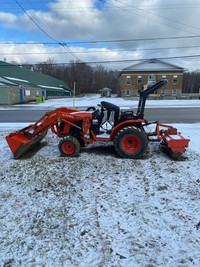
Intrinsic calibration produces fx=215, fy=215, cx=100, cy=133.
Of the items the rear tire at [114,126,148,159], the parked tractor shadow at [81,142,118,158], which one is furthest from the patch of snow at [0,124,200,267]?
the parked tractor shadow at [81,142,118,158]

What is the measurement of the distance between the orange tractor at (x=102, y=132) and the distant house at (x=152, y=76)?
43.0 m

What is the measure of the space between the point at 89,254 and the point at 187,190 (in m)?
2.30

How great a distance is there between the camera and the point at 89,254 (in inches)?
103

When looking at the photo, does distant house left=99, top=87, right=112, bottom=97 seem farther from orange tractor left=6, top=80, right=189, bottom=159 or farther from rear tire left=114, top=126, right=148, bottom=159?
rear tire left=114, top=126, right=148, bottom=159

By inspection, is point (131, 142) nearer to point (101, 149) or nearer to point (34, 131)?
point (101, 149)

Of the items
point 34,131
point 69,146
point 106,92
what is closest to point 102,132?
point 69,146

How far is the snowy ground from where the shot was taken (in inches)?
103

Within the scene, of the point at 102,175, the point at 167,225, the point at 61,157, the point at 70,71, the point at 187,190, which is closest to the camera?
the point at 167,225

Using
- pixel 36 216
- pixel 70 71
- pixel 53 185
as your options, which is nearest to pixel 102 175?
pixel 53 185

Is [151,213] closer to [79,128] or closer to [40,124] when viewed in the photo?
[79,128]

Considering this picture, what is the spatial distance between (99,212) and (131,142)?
274 cm

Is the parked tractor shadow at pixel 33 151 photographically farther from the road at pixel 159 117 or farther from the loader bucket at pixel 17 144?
the road at pixel 159 117

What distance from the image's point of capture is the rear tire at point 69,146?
577 centimetres

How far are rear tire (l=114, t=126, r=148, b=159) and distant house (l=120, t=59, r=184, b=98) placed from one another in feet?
142
